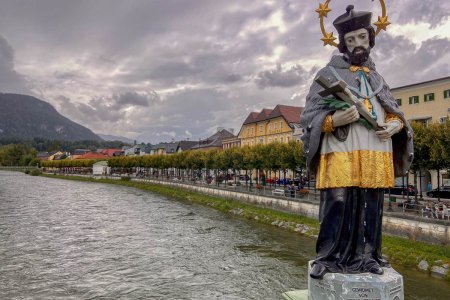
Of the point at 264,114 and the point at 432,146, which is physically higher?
the point at 264,114

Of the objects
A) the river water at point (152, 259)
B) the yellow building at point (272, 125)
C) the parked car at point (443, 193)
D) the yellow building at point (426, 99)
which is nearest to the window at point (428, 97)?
the yellow building at point (426, 99)

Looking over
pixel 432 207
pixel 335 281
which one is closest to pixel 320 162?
pixel 335 281

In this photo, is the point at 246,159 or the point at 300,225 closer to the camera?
the point at 300,225

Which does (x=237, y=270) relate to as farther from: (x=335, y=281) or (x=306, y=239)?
(x=335, y=281)

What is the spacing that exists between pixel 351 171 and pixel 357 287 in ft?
5.21

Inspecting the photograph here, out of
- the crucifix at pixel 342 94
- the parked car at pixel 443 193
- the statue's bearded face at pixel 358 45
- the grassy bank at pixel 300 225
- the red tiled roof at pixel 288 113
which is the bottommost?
the grassy bank at pixel 300 225

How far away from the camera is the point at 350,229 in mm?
5781

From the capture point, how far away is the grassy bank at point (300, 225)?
2036cm

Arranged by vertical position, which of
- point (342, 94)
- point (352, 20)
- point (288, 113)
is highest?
point (288, 113)

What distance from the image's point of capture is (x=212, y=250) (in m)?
24.4

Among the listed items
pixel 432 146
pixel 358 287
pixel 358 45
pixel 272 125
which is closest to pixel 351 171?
pixel 358 287

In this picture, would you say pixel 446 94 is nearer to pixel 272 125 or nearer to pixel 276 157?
pixel 276 157

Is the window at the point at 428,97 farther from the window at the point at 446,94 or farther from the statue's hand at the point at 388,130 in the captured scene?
the statue's hand at the point at 388,130

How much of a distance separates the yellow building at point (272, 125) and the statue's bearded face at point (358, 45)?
182 feet
